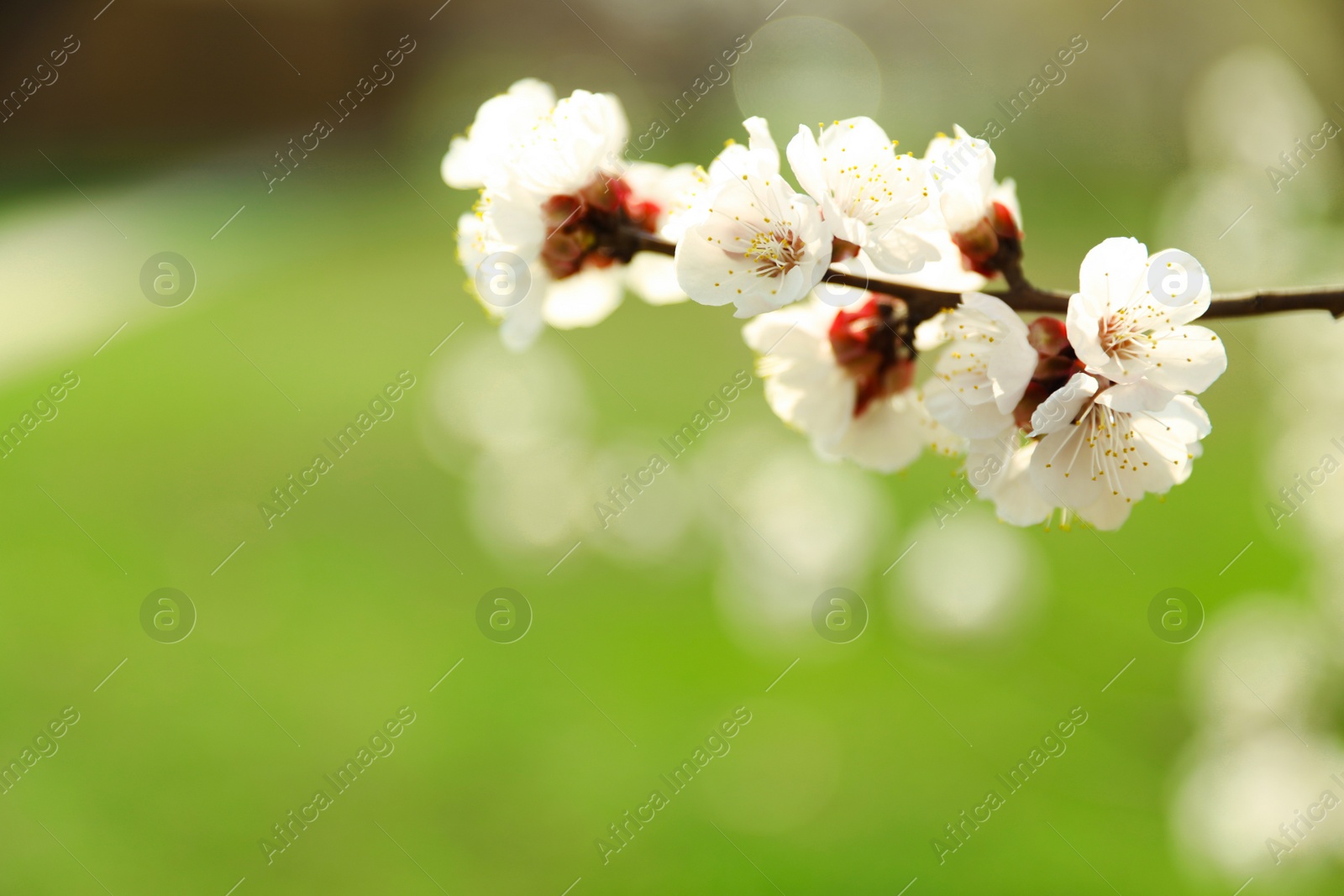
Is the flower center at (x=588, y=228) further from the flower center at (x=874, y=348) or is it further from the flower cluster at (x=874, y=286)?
the flower center at (x=874, y=348)

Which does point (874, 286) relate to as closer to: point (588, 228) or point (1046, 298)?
point (1046, 298)

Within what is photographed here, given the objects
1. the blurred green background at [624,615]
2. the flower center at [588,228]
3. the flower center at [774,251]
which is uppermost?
the flower center at [588,228]

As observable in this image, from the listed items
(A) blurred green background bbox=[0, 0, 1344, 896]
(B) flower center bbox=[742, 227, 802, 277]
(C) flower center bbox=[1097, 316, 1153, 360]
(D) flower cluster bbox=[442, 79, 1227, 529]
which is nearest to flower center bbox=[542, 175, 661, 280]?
(D) flower cluster bbox=[442, 79, 1227, 529]

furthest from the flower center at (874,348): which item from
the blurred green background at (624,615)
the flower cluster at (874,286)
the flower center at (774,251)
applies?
the blurred green background at (624,615)

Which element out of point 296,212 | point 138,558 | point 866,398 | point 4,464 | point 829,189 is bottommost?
point 866,398

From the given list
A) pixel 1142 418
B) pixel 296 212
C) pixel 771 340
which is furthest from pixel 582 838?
pixel 296 212

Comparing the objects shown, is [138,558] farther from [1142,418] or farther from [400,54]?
[400,54]

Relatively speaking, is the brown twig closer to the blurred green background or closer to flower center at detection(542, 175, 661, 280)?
flower center at detection(542, 175, 661, 280)
